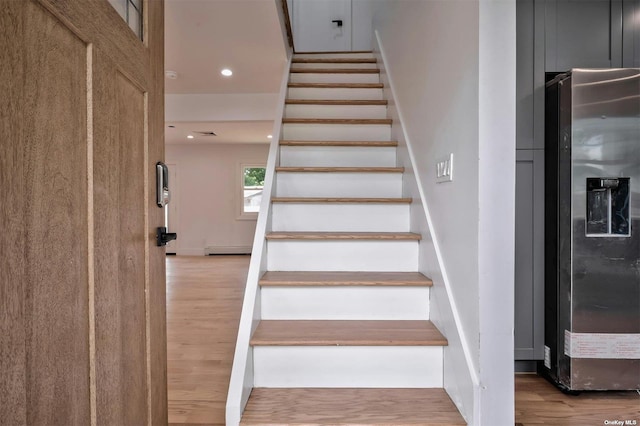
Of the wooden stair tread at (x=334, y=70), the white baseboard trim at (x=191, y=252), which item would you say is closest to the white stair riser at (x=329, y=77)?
the wooden stair tread at (x=334, y=70)

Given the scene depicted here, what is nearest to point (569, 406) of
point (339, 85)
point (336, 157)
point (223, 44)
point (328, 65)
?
point (336, 157)

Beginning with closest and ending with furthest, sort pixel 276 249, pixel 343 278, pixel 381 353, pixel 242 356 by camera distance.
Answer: pixel 242 356 < pixel 381 353 < pixel 343 278 < pixel 276 249

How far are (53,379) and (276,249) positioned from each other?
138cm

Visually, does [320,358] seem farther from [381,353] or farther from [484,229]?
[484,229]

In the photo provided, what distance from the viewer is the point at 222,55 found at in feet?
12.2

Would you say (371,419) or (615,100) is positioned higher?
(615,100)

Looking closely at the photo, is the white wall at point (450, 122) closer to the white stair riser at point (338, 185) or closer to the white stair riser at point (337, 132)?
the white stair riser at point (338, 185)

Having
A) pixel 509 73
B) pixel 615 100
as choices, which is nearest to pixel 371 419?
pixel 509 73

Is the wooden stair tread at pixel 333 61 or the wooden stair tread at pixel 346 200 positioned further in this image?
the wooden stair tread at pixel 333 61

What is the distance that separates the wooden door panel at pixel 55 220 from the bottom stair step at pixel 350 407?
30.8 inches

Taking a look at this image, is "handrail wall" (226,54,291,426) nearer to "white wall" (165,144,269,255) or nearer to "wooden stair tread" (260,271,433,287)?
"wooden stair tread" (260,271,433,287)

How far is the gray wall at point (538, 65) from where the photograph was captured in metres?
2.22

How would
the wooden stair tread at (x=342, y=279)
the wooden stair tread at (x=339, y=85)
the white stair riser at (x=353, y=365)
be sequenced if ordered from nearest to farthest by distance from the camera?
the white stair riser at (x=353, y=365), the wooden stair tread at (x=342, y=279), the wooden stair tread at (x=339, y=85)

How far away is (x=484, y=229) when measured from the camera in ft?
4.27
